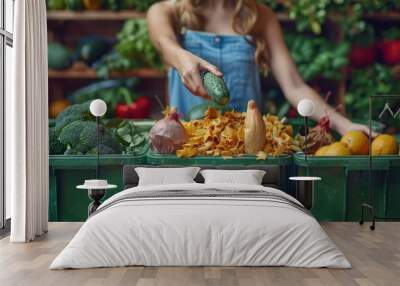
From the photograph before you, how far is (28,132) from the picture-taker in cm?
543

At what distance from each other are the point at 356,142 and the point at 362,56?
122 cm

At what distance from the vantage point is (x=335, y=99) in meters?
7.23

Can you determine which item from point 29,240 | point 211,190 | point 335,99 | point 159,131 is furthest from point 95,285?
point 335,99

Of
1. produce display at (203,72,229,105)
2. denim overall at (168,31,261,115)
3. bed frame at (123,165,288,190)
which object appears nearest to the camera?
bed frame at (123,165,288,190)

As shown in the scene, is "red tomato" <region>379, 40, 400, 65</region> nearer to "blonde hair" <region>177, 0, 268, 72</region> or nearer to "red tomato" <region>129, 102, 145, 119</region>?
"blonde hair" <region>177, 0, 268, 72</region>

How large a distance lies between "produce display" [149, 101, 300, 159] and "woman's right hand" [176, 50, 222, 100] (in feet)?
2.35

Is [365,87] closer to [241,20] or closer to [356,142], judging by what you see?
[356,142]

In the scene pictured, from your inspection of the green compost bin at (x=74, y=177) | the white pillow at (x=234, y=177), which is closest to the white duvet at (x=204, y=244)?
the white pillow at (x=234, y=177)

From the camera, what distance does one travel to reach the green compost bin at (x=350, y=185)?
20.1 feet

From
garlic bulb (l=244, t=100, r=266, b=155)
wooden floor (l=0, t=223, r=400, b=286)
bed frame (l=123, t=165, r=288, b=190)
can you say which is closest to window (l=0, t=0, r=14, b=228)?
bed frame (l=123, t=165, r=288, b=190)

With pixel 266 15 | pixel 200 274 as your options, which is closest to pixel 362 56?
pixel 266 15

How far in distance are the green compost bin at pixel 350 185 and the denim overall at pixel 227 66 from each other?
117cm

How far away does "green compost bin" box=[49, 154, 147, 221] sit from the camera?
6.12 m

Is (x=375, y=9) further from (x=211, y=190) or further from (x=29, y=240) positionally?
(x=29, y=240)
